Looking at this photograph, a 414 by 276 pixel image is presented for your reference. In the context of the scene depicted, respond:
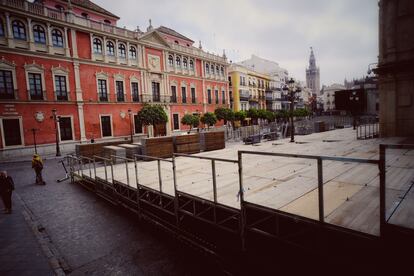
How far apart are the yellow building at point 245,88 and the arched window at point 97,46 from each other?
2813 cm

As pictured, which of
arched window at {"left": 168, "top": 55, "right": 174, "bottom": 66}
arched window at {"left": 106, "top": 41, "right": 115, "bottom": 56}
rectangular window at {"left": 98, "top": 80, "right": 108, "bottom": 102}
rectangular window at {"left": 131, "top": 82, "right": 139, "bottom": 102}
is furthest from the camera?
arched window at {"left": 168, "top": 55, "right": 174, "bottom": 66}

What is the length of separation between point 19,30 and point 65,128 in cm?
1008

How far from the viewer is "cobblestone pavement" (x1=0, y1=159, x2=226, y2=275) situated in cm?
459

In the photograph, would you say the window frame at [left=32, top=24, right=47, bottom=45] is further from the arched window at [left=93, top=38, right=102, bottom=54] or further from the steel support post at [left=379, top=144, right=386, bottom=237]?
the steel support post at [left=379, top=144, right=386, bottom=237]

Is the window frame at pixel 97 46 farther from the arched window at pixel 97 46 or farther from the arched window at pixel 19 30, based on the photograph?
the arched window at pixel 19 30

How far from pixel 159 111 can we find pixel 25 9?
51.7ft

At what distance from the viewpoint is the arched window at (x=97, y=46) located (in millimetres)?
26973

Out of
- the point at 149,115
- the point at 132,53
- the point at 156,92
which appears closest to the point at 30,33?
the point at 132,53

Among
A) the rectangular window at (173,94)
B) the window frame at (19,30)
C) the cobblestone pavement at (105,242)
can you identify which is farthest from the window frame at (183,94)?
the cobblestone pavement at (105,242)

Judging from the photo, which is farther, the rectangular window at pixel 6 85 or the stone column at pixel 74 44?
the stone column at pixel 74 44

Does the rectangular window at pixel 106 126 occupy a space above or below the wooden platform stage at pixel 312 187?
above

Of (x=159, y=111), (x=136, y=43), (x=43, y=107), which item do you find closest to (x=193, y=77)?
(x=136, y=43)

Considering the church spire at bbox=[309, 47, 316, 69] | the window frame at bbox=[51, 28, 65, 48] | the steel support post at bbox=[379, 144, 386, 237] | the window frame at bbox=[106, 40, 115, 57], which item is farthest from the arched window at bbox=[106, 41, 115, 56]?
the church spire at bbox=[309, 47, 316, 69]

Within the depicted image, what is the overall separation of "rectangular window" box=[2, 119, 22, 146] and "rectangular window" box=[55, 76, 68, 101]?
4467 millimetres
